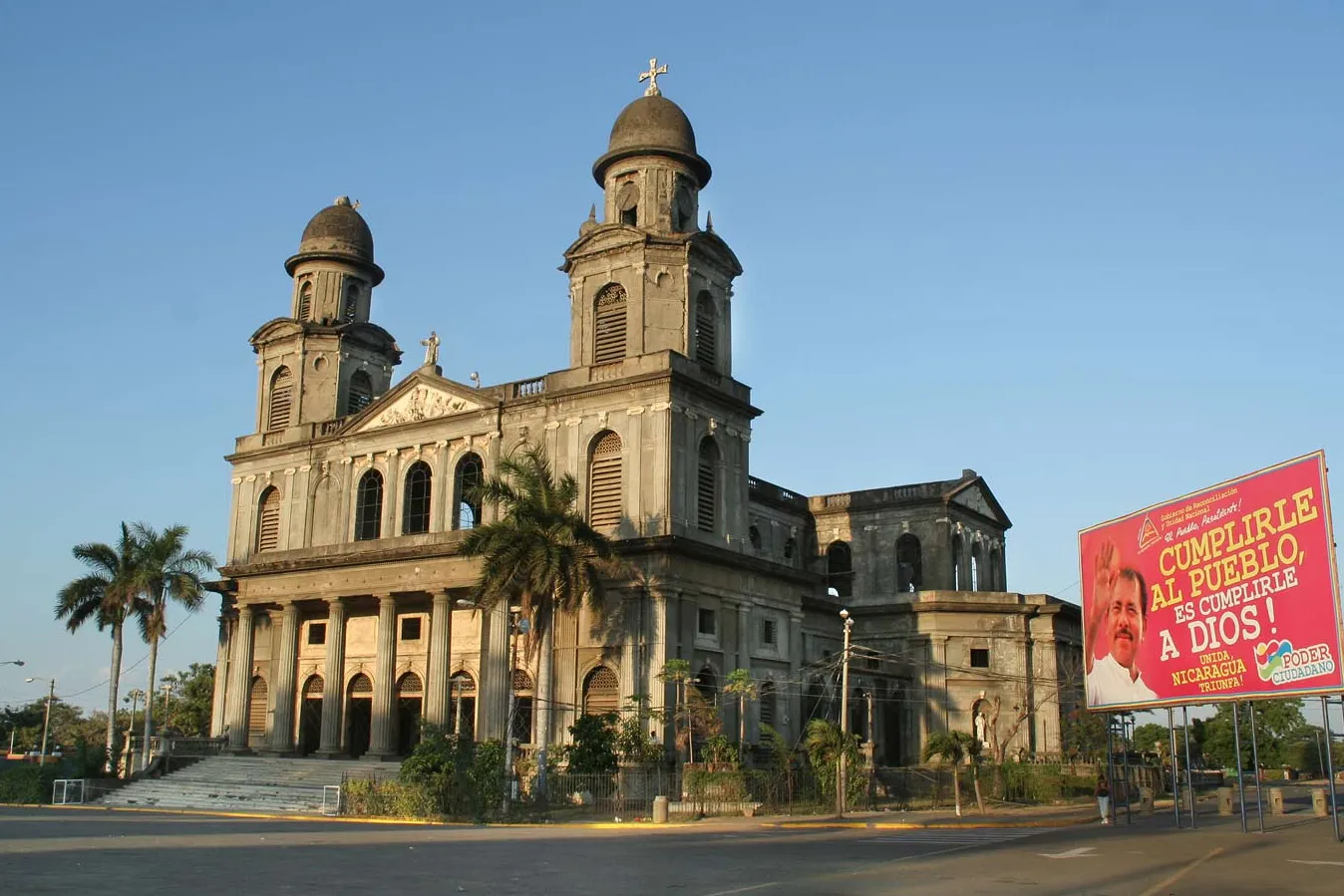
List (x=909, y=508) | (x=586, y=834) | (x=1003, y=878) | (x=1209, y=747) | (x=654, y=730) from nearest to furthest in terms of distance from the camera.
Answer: (x=1003, y=878) → (x=586, y=834) → (x=654, y=730) → (x=909, y=508) → (x=1209, y=747)

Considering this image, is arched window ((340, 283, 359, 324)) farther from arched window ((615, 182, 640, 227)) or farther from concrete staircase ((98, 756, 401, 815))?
concrete staircase ((98, 756, 401, 815))

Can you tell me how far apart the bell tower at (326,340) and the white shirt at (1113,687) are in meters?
31.9

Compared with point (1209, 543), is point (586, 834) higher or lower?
lower

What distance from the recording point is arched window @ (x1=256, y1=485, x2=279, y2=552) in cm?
5153

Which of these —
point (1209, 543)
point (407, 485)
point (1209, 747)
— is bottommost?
point (1209, 747)

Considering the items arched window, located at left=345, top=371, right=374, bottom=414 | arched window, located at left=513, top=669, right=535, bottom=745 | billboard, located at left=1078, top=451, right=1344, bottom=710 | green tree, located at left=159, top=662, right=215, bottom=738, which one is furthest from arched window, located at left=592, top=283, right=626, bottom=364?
green tree, located at left=159, top=662, right=215, bottom=738

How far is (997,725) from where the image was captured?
54156 mm

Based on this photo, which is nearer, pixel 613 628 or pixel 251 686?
pixel 613 628

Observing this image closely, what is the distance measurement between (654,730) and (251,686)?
1892 centimetres

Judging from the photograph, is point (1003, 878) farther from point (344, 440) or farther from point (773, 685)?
point (344, 440)

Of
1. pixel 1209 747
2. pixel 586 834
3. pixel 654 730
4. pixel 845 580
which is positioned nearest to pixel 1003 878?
pixel 586 834

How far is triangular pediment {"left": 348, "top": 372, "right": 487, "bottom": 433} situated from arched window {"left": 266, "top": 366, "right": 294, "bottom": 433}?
5.08 m

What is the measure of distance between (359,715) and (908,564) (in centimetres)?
2692

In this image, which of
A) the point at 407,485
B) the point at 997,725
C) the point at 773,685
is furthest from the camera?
the point at 997,725
